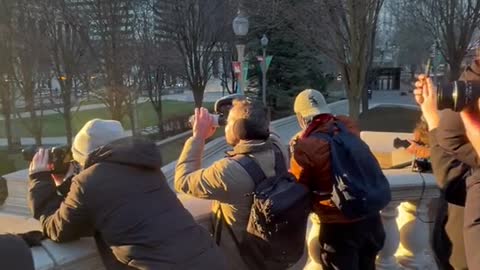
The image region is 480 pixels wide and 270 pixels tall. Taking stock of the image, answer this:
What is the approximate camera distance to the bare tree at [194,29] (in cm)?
1945

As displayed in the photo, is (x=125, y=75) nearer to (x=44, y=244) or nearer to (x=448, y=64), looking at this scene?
(x=448, y=64)

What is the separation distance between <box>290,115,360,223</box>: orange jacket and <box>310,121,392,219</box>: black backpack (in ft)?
0.13

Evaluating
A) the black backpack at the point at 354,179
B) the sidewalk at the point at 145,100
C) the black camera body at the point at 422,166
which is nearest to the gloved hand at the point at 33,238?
the black backpack at the point at 354,179

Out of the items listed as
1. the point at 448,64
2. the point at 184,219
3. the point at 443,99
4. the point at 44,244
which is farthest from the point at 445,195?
the point at 448,64

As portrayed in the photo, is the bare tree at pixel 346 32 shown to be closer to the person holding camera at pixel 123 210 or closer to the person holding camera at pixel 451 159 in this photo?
the person holding camera at pixel 451 159

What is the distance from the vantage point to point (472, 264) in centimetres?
153

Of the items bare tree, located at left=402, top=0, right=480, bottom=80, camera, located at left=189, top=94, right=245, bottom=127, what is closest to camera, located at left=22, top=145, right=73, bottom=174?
camera, located at left=189, top=94, right=245, bottom=127

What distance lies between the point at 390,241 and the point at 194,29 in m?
17.0

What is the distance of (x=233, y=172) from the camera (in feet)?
8.16

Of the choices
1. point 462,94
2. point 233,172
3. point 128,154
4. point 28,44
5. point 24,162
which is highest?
point 28,44

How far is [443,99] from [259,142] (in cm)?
101

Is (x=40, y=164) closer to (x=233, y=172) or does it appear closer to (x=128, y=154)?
(x=128, y=154)

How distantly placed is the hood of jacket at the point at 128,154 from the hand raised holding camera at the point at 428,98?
4.26 ft

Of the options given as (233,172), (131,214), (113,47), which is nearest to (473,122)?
(233,172)
